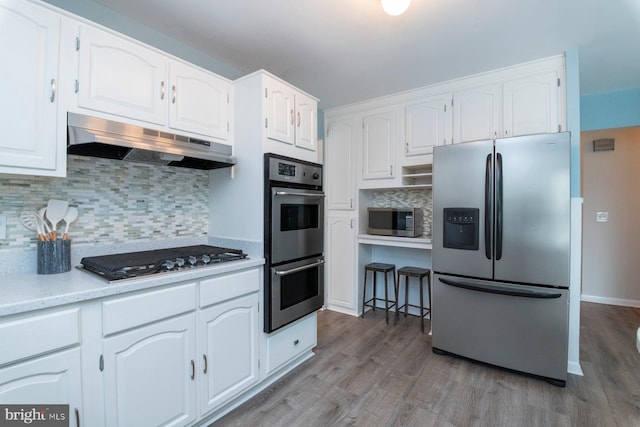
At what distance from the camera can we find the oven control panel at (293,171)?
Answer: 1980mm

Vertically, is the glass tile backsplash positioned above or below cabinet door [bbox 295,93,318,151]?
below

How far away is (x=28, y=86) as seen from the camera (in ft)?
4.28

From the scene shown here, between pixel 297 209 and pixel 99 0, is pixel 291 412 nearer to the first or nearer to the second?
pixel 297 209

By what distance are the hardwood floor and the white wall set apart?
137 cm

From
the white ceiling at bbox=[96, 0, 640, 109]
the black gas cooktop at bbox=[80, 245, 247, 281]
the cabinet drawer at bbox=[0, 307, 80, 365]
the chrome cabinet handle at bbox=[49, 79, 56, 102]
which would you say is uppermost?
the white ceiling at bbox=[96, 0, 640, 109]

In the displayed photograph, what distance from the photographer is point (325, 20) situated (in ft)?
6.30

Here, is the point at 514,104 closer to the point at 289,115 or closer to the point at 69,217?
the point at 289,115

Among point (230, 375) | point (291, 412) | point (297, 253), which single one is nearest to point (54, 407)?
point (230, 375)

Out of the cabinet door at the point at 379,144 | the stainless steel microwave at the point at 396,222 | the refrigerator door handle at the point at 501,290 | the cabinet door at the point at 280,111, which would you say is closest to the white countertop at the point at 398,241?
the stainless steel microwave at the point at 396,222

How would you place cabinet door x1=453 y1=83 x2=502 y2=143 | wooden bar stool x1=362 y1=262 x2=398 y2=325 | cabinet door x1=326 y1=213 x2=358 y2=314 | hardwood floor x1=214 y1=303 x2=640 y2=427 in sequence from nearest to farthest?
hardwood floor x1=214 y1=303 x2=640 y2=427 < cabinet door x1=453 y1=83 x2=502 y2=143 < wooden bar stool x1=362 y1=262 x2=398 y2=325 < cabinet door x1=326 y1=213 x2=358 y2=314

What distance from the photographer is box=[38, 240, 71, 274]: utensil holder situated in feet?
4.84

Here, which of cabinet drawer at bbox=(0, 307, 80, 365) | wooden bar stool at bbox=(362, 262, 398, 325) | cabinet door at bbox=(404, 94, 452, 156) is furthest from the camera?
wooden bar stool at bbox=(362, 262, 398, 325)

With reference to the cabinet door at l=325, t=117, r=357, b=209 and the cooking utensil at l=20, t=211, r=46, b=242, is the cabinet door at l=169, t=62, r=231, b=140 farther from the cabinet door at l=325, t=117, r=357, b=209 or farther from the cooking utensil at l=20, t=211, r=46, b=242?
the cabinet door at l=325, t=117, r=357, b=209

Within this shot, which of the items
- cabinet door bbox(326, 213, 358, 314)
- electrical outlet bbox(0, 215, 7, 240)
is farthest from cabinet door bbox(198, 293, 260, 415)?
cabinet door bbox(326, 213, 358, 314)
